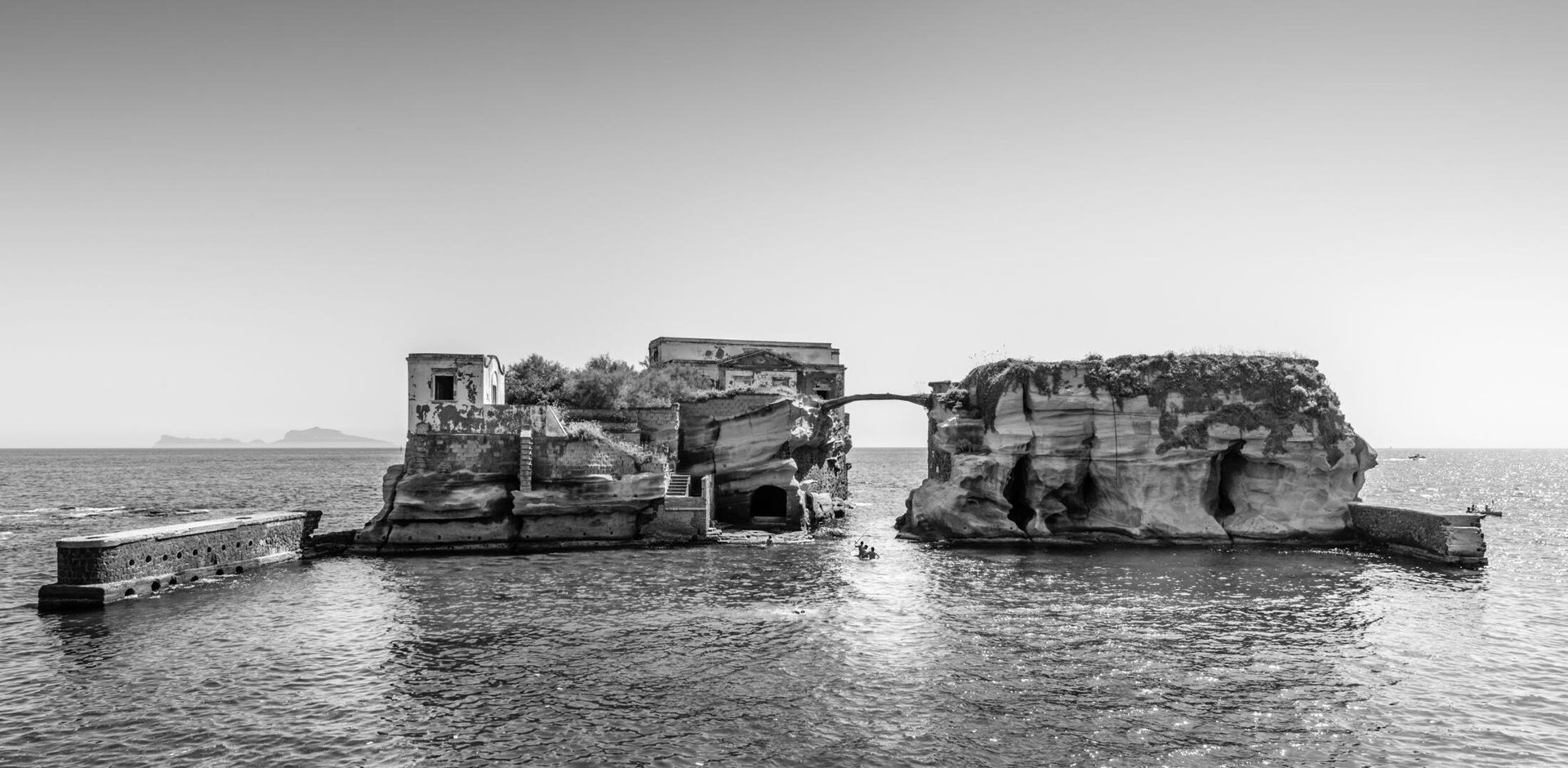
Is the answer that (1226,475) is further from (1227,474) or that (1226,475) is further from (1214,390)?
(1214,390)

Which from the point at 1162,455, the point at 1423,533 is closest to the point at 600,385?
the point at 1162,455

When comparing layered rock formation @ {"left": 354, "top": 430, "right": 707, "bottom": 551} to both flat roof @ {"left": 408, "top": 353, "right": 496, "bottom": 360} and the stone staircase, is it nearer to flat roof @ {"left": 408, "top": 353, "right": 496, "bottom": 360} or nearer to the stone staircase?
the stone staircase

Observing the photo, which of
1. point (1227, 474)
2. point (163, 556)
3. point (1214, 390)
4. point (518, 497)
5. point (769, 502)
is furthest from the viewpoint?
point (769, 502)

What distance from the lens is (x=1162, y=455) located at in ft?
134

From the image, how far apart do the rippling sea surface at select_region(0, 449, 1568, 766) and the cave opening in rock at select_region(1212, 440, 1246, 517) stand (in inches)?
256

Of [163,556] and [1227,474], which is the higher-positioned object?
[1227,474]

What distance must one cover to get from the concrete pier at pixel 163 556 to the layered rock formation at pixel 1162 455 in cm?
3074

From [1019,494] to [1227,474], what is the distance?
425 inches

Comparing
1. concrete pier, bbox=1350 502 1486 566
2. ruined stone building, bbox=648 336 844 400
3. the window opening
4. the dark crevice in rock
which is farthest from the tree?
concrete pier, bbox=1350 502 1486 566

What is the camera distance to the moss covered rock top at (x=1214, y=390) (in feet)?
132

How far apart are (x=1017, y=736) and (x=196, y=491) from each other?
93955 mm

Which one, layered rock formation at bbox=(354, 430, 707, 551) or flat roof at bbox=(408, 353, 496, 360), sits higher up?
flat roof at bbox=(408, 353, 496, 360)

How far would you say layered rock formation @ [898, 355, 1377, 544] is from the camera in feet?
132

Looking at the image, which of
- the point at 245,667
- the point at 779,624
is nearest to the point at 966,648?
the point at 779,624
